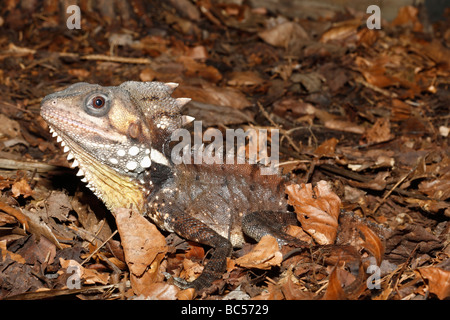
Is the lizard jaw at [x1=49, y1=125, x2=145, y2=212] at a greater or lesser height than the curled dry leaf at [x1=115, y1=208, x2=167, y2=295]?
greater

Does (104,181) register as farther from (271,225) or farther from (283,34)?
(283,34)

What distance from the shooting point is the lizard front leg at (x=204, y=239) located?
4219 millimetres

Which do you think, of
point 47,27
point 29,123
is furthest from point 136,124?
point 47,27

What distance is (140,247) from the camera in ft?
14.2

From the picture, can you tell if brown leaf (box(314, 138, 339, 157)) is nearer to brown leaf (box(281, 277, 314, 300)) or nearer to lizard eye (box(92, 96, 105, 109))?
brown leaf (box(281, 277, 314, 300))

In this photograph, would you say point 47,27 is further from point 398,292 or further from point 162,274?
point 398,292

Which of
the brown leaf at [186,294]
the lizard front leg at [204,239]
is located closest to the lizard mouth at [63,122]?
the lizard front leg at [204,239]

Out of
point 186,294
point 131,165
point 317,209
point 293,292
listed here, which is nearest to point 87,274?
point 186,294

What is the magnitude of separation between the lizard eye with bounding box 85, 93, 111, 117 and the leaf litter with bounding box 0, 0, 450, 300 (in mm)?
989

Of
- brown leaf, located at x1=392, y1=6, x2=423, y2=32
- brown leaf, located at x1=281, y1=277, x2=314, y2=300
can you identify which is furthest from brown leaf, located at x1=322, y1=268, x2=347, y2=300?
brown leaf, located at x1=392, y1=6, x2=423, y2=32

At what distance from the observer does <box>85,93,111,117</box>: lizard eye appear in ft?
14.8

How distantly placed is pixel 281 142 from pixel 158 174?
2349 millimetres

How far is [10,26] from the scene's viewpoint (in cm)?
927
